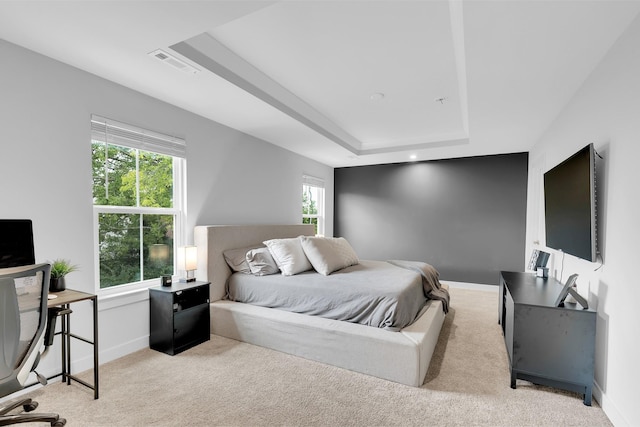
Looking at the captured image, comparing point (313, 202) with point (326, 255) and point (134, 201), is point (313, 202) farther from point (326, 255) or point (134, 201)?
point (134, 201)

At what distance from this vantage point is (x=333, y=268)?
11.0ft

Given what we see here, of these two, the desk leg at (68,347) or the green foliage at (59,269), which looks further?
the desk leg at (68,347)

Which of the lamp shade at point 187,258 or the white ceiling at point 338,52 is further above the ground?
the white ceiling at point 338,52

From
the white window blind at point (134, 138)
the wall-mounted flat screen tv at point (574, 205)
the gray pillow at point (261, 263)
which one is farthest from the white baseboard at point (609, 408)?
the white window blind at point (134, 138)

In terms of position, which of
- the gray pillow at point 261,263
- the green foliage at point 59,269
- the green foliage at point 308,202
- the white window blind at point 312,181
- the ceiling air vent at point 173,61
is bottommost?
the gray pillow at point 261,263

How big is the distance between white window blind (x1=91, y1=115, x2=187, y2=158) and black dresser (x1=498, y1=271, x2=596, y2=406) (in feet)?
10.8

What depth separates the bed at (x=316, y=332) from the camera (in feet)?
7.50

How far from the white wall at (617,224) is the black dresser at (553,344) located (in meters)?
0.09

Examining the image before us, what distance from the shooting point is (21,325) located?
4.99ft

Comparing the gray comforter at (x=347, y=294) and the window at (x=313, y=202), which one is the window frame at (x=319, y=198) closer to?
the window at (x=313, y=202)

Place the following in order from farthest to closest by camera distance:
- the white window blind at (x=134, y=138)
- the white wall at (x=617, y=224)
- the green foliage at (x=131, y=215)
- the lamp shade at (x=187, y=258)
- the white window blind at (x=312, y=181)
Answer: the white window blind at (x=312, y=181) < the lamp shade at (x=187, y=258) < the green foliage at (x=131, y=215) < the white window blind at (x=134, y=138) < the white wall at (x=617, y=224)

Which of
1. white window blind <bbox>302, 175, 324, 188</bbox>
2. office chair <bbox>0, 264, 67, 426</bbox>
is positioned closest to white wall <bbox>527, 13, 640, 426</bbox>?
office chair <bbox>0, 264, 67, 426</bbox>

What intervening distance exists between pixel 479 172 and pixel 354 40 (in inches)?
149

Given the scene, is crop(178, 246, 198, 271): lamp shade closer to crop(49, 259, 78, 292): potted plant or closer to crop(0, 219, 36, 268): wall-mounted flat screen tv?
crop(49, 259, 78, 292): potted plant
